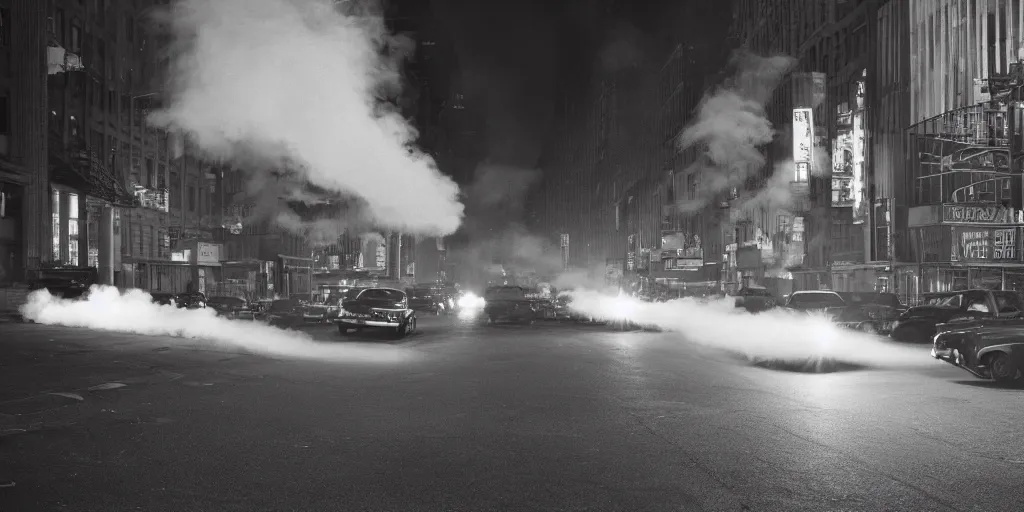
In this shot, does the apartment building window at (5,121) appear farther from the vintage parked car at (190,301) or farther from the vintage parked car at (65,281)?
the vintage parked car at (190,301)

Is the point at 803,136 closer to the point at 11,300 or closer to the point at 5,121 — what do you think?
the point at 11,300

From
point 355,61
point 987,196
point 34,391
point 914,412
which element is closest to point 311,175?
point 355,61

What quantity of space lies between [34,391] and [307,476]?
6.74 metres

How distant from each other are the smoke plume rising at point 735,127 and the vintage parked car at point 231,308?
140 feet

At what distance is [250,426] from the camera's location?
9039 mm

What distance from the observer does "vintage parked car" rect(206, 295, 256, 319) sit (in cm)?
3141

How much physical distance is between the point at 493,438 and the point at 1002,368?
380 inches

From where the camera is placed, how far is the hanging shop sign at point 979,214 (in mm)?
36219

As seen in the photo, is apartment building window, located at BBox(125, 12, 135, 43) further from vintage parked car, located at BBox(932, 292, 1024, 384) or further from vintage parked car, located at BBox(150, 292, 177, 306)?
vintage parked car, located at BBox(932, 292, 1024, 384)

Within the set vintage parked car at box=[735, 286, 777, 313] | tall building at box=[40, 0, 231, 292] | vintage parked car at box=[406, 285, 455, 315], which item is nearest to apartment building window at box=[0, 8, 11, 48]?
tall building at box=[40, 0, 231, 292]

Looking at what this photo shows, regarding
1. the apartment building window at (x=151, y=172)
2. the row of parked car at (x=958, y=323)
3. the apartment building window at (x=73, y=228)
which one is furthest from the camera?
the apartment building window at (x=151, y=172)

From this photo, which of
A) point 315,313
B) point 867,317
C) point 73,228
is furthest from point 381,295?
point 73,228

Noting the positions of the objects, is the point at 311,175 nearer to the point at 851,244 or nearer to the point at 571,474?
the point at 851,244

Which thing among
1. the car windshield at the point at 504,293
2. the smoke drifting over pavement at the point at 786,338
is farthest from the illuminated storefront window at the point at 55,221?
the smoke drifting over pavement at the point at 786,338
